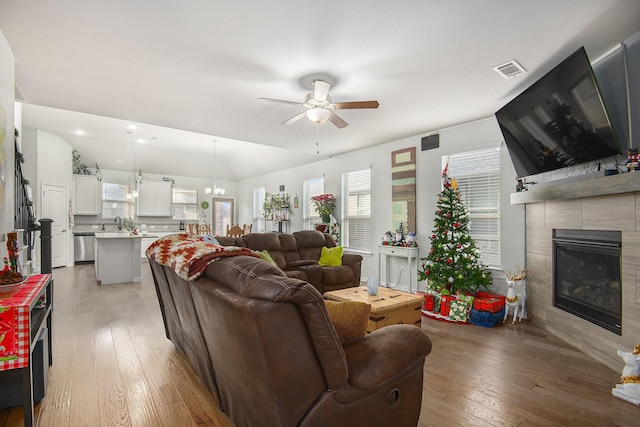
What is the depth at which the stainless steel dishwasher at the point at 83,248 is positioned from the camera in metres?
8.07

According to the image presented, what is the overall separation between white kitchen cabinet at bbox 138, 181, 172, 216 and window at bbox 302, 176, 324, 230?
464cm

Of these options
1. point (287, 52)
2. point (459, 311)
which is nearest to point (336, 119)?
point (287, 52)

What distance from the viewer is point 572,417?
1.96 meters

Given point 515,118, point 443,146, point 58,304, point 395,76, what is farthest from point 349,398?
point 58,304

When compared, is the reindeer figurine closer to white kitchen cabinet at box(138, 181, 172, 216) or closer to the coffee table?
the coffee table

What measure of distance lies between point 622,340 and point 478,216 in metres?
2.19

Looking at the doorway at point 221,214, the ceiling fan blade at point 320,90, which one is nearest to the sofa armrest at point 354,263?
the ceiling fan blade at point 320,90

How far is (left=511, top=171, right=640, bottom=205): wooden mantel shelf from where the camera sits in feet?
7.78

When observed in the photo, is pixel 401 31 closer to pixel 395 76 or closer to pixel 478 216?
pixel 395 76

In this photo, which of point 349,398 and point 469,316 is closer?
point 349,398

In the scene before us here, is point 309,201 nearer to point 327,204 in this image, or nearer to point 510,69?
point 327,204

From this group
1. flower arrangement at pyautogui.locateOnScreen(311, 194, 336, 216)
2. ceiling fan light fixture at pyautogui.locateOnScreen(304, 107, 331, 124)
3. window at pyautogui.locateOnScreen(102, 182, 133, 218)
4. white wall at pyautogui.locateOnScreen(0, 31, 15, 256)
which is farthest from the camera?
window at pyautogui.locateOnScreen(102, 182, 133, 218)

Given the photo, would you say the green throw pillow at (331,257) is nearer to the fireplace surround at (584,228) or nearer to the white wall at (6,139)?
the fireplace surround at (584,228)

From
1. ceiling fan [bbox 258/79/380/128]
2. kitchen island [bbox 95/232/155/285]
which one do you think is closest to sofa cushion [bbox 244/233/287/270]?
ceiling fan [bbox 258/79/380/128]
